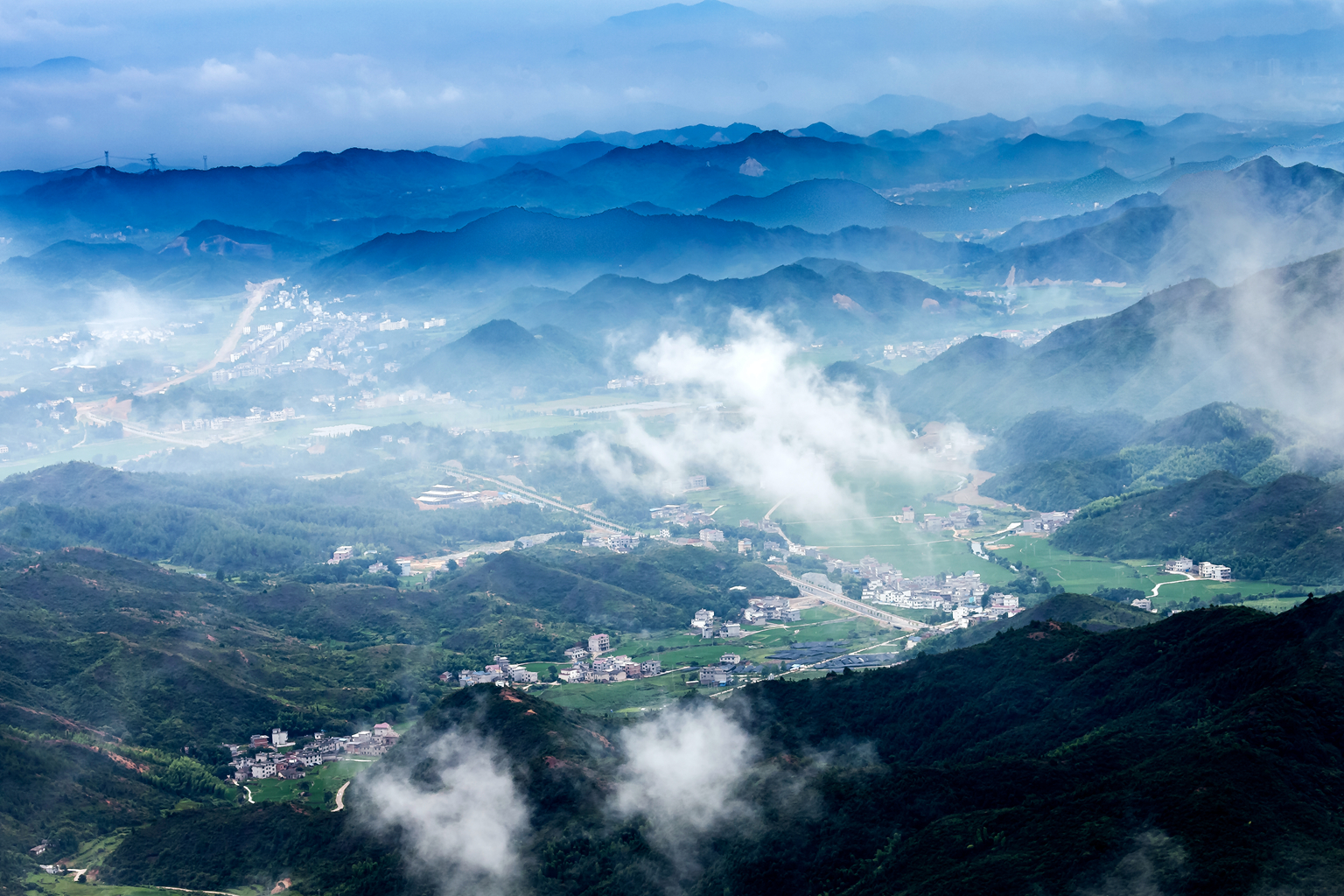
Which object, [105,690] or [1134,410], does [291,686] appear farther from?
[1134,410]

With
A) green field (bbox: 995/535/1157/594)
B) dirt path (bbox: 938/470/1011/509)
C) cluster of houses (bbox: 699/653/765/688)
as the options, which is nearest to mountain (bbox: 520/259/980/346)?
dirt path (bbox: 938/470/1011/509)

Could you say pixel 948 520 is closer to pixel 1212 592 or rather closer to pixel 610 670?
pixel 1212 592

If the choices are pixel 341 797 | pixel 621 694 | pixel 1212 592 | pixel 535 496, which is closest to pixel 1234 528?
pixel 1212 592

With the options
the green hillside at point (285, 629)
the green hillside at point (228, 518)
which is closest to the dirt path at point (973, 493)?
the green hillside at point (285, 629)

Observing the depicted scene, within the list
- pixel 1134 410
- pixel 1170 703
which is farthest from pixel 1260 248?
pixel 1170 703

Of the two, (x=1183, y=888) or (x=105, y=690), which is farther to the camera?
(x=105, y=690)

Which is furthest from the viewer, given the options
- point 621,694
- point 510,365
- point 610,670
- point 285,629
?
point 510,365

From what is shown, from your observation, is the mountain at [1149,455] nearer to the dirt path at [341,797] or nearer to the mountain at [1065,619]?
the mountain at [1065,619]
